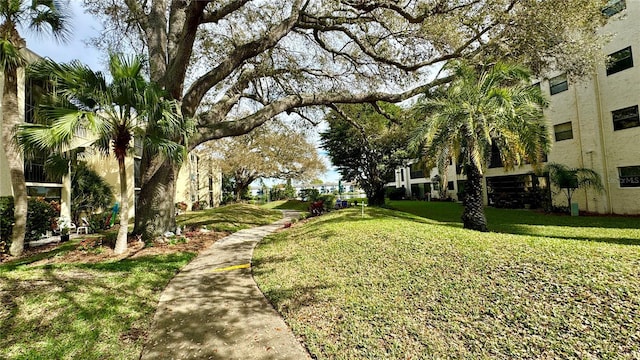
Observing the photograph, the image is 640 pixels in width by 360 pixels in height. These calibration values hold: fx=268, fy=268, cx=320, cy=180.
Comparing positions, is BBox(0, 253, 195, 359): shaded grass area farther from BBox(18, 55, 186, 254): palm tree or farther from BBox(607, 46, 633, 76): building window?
BBox(607, 46, 633, 76): building window

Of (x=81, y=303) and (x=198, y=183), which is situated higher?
(x=198, y=183)

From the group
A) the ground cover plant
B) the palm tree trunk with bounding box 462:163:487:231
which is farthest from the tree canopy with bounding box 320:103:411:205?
the ground cover plant

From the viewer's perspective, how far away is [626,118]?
11930 millimetres

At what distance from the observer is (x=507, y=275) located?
3.98 meters

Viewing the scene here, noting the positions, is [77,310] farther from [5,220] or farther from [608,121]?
[608,121]

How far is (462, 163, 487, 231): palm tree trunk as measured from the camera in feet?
29.0

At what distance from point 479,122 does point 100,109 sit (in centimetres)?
1016

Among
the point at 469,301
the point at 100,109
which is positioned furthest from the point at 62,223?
the point at 469,301

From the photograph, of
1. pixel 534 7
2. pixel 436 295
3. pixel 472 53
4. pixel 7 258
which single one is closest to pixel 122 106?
pixel 7 258

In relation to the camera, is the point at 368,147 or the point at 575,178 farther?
the point at 368,147

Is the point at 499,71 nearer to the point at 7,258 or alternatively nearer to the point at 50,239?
the point at 7,258

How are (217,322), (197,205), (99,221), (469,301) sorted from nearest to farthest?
(469,301)
(217,322)
(99,221)
(197,205)

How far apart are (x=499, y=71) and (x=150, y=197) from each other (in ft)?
38.5

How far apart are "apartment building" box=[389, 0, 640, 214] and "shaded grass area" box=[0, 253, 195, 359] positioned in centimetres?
947
